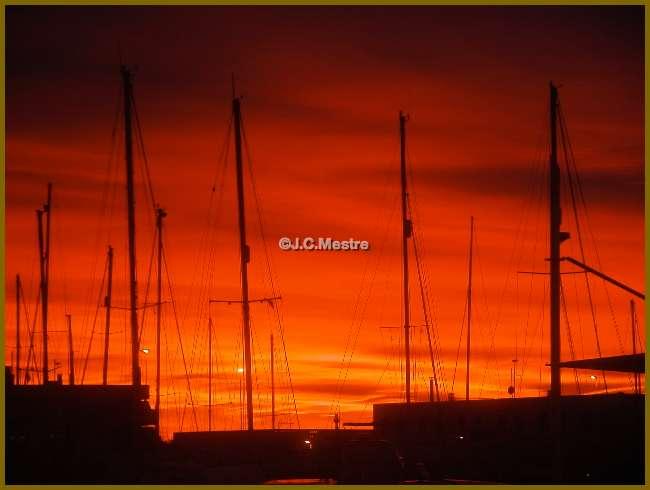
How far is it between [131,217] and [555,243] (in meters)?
17.0

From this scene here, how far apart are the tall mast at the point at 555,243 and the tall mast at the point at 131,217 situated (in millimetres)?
16006

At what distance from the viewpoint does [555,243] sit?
4019cm

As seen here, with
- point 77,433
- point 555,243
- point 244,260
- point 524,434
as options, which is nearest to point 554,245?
point 555,243

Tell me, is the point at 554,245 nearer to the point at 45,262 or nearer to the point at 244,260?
the point at 244,260

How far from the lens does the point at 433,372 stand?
188ft

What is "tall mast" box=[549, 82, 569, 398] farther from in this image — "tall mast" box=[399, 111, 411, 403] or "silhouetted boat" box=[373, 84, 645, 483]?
"tall mast" box=[399, 111, 411, 403]

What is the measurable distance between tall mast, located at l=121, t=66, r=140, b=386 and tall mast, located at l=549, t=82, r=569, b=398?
16006mm

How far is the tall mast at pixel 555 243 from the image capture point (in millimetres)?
38406

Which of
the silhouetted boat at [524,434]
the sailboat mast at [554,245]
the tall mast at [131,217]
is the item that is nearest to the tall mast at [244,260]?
the tall mast at [131,217]

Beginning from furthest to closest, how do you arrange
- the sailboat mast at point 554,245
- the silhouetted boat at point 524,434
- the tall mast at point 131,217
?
the silhouetted boat at point 524,434, the tall mast at point 131,217, the sailboat mast at point 554,245

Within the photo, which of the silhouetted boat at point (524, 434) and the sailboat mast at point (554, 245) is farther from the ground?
the sailboat mast at point (554, 245)

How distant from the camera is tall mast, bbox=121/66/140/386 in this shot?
43969 millimetres

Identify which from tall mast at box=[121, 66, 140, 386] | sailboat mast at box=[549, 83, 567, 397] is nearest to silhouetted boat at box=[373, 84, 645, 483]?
sailboat mast at box=[549, 83, 567, 397]

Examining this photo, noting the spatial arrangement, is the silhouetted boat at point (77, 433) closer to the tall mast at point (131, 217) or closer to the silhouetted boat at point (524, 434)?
the tall mast at point (131, 217)
